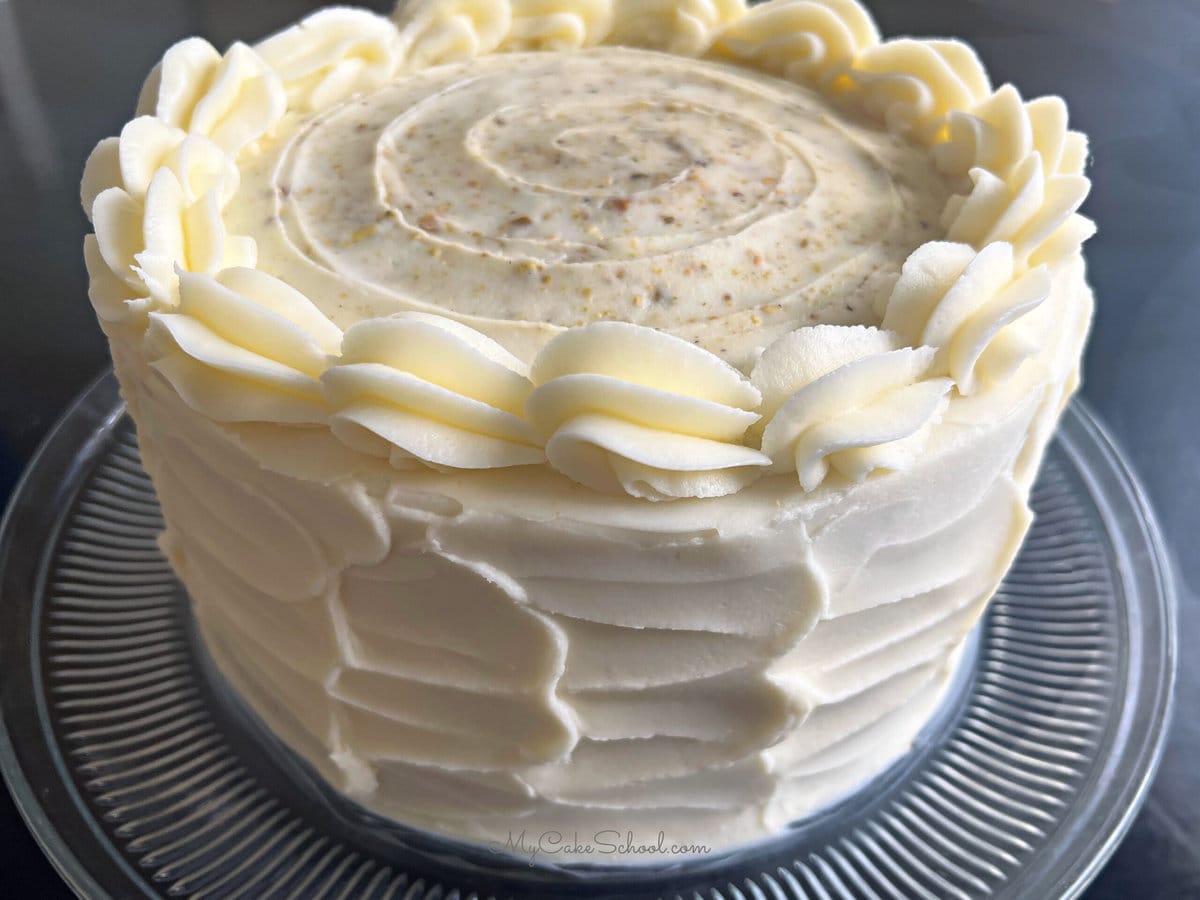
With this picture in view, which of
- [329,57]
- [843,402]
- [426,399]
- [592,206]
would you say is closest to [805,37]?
[592,206]

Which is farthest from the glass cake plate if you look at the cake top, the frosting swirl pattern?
the frosting swirl pattern

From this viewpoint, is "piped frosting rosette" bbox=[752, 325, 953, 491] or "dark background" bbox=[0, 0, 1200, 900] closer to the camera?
"piped frosting rosette" bbox=[752, 325, 953, 491]

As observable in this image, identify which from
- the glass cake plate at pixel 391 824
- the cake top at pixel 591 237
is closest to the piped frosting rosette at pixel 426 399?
the cake top at pixel 591 237

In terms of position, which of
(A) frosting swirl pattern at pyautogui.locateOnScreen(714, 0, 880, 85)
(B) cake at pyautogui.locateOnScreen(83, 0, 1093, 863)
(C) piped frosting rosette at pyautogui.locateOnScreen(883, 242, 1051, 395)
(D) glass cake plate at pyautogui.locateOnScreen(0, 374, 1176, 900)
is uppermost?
(A) frosting swirl pattern at pyautogui.locateOnScreen(714, 0, 880, 85)

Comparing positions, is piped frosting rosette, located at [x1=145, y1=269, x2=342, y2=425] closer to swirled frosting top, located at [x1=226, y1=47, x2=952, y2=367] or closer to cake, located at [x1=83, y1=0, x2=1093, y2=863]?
cake, located at [x1=83, y1=0, x2=1093, y2=863]

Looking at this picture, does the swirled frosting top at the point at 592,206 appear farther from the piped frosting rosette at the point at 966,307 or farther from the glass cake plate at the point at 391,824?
the glass cake plate at the point at 391,824

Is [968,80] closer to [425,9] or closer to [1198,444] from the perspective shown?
[425,9]
